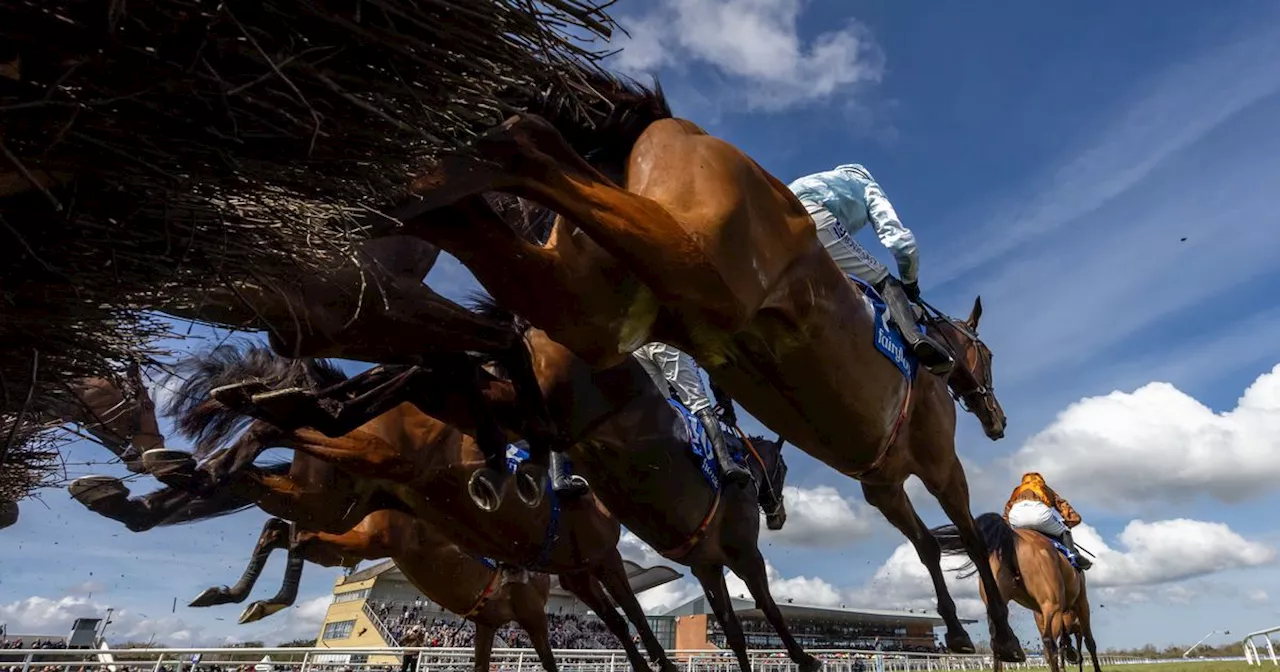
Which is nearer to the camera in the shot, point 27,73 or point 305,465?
point 27,73

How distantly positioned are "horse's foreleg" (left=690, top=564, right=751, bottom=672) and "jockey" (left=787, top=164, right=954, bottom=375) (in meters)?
3.09

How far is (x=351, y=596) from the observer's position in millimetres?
31859

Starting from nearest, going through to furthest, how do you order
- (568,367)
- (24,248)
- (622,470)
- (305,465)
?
(24,248), (568,367), (622,470), (305,465)

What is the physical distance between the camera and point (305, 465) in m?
5.86

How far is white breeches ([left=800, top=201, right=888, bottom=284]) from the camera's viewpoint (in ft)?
15.1

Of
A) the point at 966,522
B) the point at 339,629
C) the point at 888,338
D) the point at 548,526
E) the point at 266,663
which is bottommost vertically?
the point at 266,663

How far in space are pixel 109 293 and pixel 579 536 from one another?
5286 millimetres

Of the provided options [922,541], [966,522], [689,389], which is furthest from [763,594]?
[689,389]

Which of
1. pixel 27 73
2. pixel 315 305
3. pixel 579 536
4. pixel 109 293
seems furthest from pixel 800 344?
pixel 579 536

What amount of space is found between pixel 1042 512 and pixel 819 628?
3271cm

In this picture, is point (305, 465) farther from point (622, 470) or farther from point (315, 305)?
point (315, 305)

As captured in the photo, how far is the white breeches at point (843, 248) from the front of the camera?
15.1 feet

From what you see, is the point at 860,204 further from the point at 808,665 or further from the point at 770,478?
the point at 808,665

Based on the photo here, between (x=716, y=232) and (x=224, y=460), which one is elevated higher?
(x=716, y=232)
